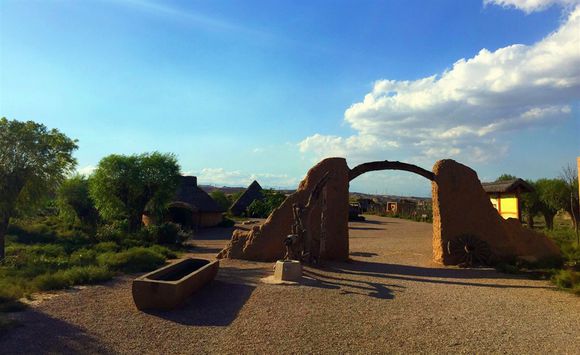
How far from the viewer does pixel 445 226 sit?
13219mm

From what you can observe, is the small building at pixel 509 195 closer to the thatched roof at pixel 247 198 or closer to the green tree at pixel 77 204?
the thatched roof at pixel 247 198

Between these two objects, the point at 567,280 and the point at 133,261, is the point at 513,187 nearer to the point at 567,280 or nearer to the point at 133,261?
the point at 567,280

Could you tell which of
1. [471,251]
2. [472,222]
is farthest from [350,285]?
[472,222]

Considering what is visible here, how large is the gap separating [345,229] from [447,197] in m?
3.33

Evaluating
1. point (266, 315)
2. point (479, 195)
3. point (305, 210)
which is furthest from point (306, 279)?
point (479, 195)

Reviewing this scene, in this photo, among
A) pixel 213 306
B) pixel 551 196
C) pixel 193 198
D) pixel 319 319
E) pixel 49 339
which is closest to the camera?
pixel 49 339

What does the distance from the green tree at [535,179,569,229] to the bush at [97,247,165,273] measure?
942 inches

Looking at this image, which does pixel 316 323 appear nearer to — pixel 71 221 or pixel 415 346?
pixel 415 346

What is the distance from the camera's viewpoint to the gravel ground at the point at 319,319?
5.80 metres

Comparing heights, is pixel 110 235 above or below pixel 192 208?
below

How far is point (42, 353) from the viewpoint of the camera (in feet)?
17.9

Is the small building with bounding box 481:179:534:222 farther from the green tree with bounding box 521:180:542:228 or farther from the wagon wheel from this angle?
the wagon wheel

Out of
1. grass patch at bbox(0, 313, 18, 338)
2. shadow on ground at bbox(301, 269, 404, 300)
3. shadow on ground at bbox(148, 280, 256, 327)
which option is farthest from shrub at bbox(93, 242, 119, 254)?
grass patch at bbox(0, 313, 18, 338)

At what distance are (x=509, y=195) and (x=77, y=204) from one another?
84.9ft
